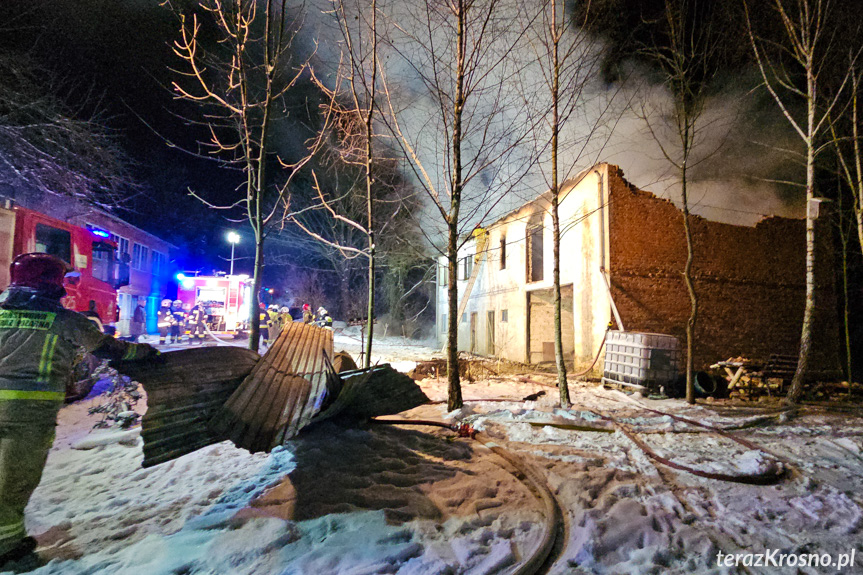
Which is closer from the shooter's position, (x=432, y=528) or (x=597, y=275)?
(x=432, y=528)

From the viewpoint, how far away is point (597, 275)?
1159 cm

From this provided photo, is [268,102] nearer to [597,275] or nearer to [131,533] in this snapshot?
[131,533]

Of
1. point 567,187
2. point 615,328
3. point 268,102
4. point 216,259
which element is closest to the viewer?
point 268,102

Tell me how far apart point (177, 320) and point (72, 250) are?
863 cm

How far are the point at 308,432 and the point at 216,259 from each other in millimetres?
41396

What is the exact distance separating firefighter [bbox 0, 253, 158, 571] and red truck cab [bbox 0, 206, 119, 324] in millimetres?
5279

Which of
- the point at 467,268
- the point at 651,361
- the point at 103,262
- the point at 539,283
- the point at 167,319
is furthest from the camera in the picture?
the point at 467,268

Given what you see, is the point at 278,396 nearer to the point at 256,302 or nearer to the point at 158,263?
the point at 256,302

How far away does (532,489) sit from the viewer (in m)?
3.68

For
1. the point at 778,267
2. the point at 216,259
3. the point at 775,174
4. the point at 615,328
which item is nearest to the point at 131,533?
the point at 615,328

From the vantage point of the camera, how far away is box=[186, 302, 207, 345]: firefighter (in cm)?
1666

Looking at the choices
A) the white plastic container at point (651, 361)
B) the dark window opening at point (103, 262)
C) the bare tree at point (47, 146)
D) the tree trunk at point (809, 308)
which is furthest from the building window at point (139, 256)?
the tree trunk at point (809, 308)

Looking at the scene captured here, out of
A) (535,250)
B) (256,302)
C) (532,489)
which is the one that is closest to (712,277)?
(535,250)

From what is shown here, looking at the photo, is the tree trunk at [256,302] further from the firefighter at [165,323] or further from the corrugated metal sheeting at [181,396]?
the firefighter at [165,323]
